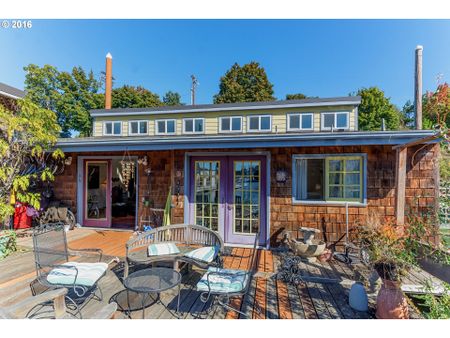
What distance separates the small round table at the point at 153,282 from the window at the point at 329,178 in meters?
3.07

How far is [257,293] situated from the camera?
2904mm

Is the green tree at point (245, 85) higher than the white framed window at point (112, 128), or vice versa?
the green tree at point (245, 85)

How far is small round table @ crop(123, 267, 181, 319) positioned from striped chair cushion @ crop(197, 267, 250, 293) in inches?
11.2

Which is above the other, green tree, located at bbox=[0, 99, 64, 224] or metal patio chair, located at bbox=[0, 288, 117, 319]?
green tree, located at bbox=[0, 99, 64, 224]

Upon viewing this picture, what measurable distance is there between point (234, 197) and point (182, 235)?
5.16 ft

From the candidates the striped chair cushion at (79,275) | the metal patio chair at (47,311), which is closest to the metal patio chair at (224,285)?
the metal patio chair at (47,311)

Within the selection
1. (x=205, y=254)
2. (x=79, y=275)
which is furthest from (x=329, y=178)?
(x=79, y=275)

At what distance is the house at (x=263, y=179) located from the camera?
4.19 meters

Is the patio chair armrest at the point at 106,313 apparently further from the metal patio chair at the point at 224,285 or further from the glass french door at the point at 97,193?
the glass french door at the point at 97,193

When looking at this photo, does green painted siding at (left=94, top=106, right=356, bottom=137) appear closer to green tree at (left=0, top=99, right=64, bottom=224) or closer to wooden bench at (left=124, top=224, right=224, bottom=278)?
green tree at (left=0, top=99, right=64, bottom=224)

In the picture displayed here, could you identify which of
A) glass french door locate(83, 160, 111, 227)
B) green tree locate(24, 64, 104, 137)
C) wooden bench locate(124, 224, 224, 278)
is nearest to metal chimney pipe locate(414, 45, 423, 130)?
wooden bench locate(124, 224, 224, 278)

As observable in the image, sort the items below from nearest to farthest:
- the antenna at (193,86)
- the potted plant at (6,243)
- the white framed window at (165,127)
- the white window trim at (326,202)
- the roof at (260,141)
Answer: the roof at (260,141)
the potted plant at (6,243)
the white window trim at (326,202)
the white framed window at (165,127)
the antenna at (193,86)

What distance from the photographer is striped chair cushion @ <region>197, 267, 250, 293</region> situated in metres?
2.33
